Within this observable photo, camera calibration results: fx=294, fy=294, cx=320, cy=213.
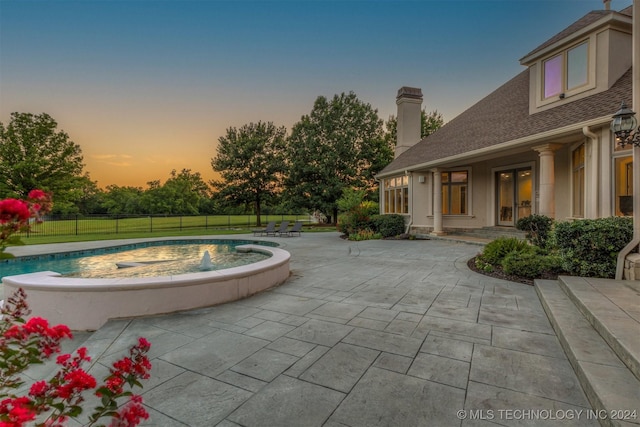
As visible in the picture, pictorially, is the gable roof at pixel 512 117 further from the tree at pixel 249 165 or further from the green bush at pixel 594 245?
the tree at pixel 249 165

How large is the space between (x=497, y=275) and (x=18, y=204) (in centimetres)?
673

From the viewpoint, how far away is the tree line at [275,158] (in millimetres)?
23422

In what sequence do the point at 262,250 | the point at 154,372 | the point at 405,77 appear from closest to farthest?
the point at 154,372 → the point at 262,250 → the point at 405,77

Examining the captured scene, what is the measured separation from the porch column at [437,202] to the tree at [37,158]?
28418 mm

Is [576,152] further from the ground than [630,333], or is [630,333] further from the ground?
[576,152]

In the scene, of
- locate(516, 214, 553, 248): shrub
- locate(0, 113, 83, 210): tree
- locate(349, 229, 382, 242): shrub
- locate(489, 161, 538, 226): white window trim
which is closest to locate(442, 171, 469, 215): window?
locate(489, 161, 538, 226): white window trim

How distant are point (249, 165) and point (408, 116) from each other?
45.8 feet

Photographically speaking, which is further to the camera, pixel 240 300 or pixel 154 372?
pixel 240 300

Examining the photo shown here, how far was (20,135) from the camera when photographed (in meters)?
23.8

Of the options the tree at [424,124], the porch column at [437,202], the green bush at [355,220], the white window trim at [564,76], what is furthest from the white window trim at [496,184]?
the tree at [424,124]

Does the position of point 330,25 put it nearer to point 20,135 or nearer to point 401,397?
point 401,397

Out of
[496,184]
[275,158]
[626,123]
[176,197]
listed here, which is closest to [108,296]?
[626,123]

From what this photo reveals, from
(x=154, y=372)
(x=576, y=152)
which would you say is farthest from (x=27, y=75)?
(x=576, y=152)

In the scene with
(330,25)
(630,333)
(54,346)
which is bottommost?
(630,333)
